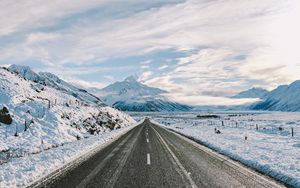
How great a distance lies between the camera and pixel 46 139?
75.7 feet

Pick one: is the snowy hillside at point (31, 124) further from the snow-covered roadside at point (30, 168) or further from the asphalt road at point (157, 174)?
the asphalt road at point (157, 174)

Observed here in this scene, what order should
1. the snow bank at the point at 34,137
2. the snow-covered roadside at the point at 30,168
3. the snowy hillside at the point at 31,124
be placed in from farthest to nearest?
the snowy hillside at the point at 31,124, the snow bank at the point at 34,137, the snow-covered roadside at the point at 30,168

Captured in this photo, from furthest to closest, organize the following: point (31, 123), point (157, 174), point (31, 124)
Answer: point (31, 123) → point (31, 124) → point (157, 174)

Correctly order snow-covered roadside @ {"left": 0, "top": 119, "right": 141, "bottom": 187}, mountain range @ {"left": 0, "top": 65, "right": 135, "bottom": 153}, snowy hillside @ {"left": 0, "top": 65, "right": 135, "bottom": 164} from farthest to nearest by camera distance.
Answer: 1. mountain range @ {"left": 0, "top": 65, "right": 135, "bottom": 153}
2. snowy hillside @ {"left": 0, "top": 65, "right": 135, "bottom": 164}
3. snow-covered roadside @ {"left": 0, "top": 119, "right": 141, "bottom": 187}

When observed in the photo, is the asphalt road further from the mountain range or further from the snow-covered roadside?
the mountain range

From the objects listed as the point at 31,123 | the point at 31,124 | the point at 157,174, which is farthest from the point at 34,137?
the point at 157,174

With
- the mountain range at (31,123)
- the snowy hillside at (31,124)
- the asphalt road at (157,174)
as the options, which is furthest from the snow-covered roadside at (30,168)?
the mountain range at (31,123)

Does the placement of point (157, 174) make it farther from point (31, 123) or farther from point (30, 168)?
point (31, 123)

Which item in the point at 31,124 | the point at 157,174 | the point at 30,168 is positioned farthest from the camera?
the point at 31,124

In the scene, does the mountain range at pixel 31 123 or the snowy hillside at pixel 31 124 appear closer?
the snowy hillside at pixel 31 124

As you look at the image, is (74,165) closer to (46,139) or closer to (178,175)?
(178,175)

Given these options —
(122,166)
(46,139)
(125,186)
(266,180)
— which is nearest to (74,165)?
(122,166)

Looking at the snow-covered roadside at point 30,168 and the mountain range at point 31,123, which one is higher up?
the mountain range at point 31,123

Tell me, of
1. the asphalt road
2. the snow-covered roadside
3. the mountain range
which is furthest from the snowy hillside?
the asphalt road
